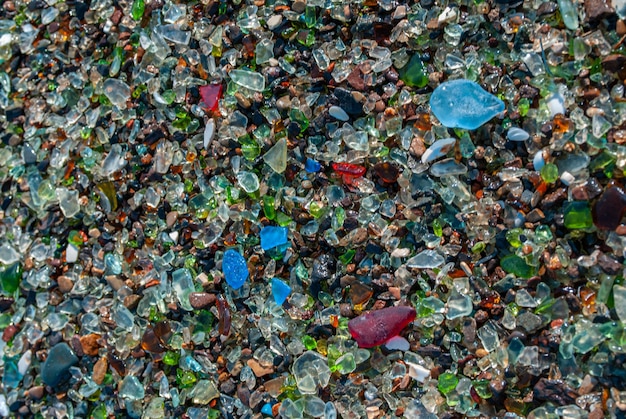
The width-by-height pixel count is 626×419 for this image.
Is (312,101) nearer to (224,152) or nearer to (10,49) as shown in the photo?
(224,152)

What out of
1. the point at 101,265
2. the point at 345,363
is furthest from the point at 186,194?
the point at 345,363

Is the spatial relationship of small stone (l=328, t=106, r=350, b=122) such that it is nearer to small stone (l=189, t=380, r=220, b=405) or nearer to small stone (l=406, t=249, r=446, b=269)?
small stone (l=406, t=249, r=446, b=269)

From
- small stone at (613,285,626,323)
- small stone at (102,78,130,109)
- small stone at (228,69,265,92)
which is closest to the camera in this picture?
small stone at (613,285,626,323)

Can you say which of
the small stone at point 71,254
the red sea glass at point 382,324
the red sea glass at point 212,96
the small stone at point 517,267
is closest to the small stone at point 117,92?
the red sea glass at point 212,96

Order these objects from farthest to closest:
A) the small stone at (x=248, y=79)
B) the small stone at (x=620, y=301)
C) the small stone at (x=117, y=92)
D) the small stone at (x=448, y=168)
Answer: the small stone at (x=117, y=92)
the small stone at (x=248, y=79)
the small stone at (x=448, y=168)
the small stone at (x=620, y=301)

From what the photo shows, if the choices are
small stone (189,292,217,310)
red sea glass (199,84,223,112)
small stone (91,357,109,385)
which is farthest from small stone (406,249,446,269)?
small stone (91,357,109,385)

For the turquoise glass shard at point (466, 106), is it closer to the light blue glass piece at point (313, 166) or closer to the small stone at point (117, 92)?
the light blue glass piece at point (313, 166)
